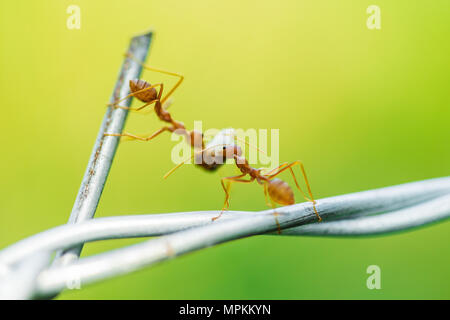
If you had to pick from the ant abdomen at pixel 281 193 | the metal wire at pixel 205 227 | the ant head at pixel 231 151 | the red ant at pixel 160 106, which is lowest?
the metal wire at pixel 205 227

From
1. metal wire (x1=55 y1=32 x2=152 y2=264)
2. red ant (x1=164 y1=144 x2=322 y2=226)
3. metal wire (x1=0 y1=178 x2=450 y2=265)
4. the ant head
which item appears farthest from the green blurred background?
metal wire (x1=0 y1=178 x2=450 y2=265)

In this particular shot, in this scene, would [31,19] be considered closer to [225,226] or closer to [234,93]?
[234,93]

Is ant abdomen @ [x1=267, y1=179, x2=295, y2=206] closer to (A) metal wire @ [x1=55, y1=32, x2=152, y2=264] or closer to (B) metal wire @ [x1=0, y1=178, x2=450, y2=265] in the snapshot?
(B) metal wire @ [x1=0, y1=178, x2=450, y2=265]

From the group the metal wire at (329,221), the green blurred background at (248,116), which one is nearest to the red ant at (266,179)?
the metal wire at (329,221)

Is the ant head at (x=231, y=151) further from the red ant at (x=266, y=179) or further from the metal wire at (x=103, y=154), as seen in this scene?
the metal wire at (x=103, y=154)

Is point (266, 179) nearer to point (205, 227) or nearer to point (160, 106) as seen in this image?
point (160, 106)

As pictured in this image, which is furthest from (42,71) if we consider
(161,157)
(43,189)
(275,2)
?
(275,2)

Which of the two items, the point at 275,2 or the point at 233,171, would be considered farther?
the point at 275,2
